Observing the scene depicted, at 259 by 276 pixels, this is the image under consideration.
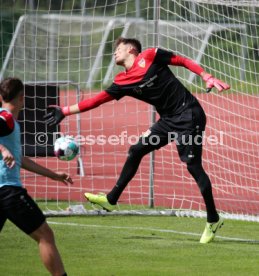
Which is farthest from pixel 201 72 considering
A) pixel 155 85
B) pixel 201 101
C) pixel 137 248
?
pixel 201 101

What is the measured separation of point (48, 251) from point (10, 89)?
4.28 feet

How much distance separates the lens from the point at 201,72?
33.7ft

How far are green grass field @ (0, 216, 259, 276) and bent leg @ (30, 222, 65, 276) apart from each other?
991mm

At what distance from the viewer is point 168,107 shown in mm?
10672

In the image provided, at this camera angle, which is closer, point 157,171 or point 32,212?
point 32,212

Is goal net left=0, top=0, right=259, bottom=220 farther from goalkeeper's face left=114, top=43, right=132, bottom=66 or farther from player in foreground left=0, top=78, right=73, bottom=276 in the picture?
player in foreground left=0, top=78, right=73, bottom=276

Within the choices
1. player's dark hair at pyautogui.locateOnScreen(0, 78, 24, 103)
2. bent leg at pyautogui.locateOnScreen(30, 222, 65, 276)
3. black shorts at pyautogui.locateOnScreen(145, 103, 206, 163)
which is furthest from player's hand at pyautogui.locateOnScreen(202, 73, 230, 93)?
bent leg at pyautogui.locateOnScreen(30, 222, 65, 276)

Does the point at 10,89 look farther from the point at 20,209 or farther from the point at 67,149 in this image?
the point at 67,149

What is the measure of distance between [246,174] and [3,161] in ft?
27.2

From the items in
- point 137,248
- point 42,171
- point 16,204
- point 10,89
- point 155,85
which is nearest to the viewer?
point 16,204

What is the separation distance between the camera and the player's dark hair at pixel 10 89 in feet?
24.8

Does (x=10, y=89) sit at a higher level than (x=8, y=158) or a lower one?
higher

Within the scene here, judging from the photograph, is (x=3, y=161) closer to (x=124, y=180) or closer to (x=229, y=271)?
(x=229, y=271)

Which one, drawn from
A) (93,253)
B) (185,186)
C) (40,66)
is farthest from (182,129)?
(40,66)
